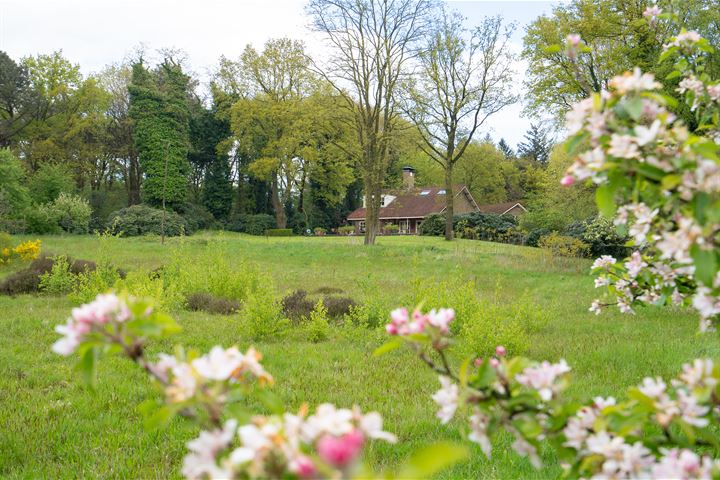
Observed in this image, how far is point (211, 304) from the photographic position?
994 centimetres

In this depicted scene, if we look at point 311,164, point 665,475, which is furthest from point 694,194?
point 311,164

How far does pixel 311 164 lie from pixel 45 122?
1932cm

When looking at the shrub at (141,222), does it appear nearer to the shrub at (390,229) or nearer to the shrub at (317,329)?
the shrub at (390,229)

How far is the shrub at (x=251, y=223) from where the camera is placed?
39.7m

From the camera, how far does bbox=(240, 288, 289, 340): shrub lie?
7344 millimetres

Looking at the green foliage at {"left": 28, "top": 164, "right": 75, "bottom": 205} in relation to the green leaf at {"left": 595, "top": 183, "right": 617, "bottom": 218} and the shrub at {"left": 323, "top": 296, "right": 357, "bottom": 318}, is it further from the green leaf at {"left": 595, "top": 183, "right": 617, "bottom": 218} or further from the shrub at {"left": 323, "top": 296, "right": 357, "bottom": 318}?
the green leaf at {"left": 595, "top": 183, "right": 617, "bottom": 218}

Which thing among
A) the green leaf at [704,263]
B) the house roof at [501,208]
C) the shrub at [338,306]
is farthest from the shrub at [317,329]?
the house roof at [501,208]

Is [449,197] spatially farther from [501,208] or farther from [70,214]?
[70,214]

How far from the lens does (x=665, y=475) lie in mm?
1123

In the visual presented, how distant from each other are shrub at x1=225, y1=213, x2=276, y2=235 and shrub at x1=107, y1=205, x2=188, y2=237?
7.93m

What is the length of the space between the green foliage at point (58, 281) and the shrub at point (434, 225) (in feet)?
96.1

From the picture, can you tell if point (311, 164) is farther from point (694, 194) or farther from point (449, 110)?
point (694, 194)

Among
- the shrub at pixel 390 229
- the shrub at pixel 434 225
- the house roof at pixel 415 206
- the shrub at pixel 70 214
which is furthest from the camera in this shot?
the house roof at pixel 415 206

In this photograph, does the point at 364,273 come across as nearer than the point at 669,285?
No
